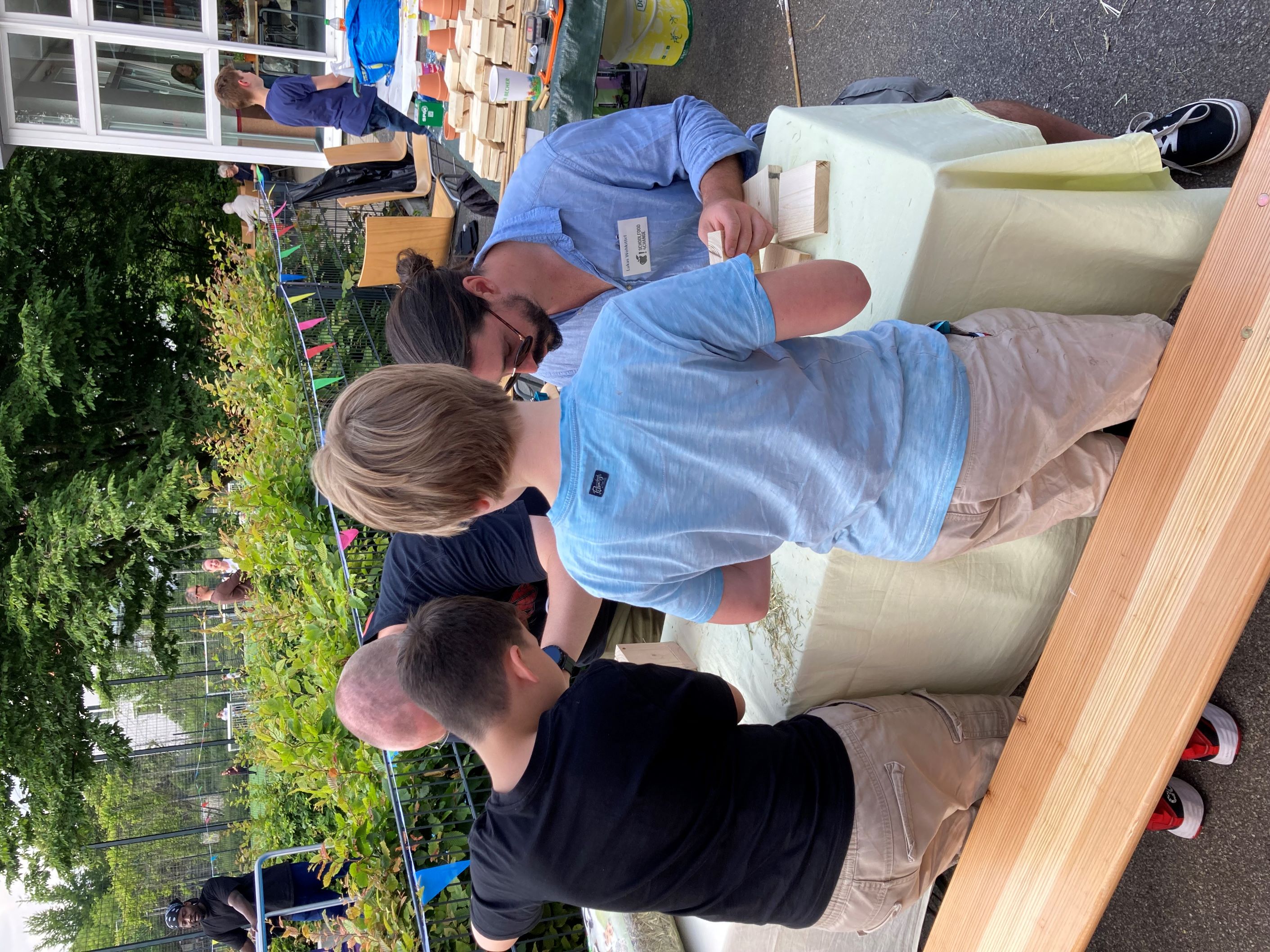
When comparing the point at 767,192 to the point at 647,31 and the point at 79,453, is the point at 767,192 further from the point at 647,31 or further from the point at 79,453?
the point at 79,453

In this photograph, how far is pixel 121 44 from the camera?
21.9 feet

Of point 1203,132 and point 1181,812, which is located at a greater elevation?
point 1203,132

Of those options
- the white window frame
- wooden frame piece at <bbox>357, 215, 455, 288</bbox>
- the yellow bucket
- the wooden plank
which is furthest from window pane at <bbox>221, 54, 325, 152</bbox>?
the wooden plank

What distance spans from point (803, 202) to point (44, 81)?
786 cm

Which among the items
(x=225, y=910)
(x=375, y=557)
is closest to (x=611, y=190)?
(x=375, y=557)

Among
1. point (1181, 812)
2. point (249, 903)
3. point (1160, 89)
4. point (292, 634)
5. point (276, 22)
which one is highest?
point (1160, 89)

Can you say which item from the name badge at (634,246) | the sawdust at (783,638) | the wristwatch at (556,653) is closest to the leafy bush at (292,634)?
the wristwatch at (556,653)

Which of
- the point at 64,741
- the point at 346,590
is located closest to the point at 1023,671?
the point at 346,590

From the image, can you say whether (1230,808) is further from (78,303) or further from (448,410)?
(78,303)

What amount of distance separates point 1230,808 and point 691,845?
4.55ft

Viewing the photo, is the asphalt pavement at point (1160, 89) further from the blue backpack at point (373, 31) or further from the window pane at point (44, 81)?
the window pane at point (44, 81)

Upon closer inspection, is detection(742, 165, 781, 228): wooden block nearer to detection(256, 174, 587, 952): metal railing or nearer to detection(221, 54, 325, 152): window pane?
detection(256, 174, 587, 952): metal railing

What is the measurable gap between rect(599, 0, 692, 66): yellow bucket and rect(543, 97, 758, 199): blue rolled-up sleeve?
1885 mm

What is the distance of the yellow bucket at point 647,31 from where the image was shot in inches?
151
